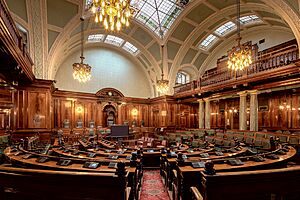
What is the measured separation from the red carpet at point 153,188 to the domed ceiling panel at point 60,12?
943 cm

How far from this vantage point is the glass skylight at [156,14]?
42.2 ft

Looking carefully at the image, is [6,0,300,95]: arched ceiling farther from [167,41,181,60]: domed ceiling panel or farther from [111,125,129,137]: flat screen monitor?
[111,125,129,137]: flat screen monitor

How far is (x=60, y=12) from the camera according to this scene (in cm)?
997

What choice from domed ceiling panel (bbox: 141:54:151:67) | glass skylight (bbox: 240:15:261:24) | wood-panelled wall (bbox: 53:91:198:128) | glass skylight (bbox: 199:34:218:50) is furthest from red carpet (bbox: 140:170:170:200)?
glass skylight (bbox: 199:34:218:50)

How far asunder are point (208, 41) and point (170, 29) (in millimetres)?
4438

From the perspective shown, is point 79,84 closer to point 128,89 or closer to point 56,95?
point 56,95

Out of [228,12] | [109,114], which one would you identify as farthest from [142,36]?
[109,114]

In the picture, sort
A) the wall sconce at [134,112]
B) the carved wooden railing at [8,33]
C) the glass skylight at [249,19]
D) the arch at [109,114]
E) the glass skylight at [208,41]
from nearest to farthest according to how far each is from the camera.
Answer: the carved wooden railing at [8,33] → the glass skylight at [249,19] → the glass skylight at [208,41] → the arch at [109,114] → the wall sconce at [134,112]

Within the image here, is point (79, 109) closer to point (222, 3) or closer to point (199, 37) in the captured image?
point (199, 37)

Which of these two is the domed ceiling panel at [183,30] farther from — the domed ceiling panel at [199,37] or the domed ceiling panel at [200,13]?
the domed ceiling panel at [199,37]

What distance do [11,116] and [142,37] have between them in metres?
10.8

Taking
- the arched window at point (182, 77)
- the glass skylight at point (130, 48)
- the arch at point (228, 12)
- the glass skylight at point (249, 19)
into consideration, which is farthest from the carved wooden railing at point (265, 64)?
the glass skylight at point (130, 48)

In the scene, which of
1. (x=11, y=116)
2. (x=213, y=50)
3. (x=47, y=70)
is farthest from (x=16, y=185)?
(x=213, y=50)

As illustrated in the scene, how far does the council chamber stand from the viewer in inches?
77.2
